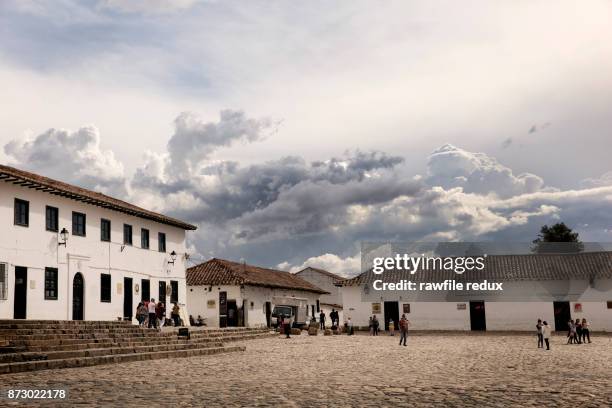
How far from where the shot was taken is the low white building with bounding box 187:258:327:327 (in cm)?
4697

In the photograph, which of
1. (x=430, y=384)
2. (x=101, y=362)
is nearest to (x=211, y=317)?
(x=101, y=362)

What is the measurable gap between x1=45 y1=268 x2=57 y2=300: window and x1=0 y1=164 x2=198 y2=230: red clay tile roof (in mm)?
3124

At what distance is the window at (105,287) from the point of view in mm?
31297

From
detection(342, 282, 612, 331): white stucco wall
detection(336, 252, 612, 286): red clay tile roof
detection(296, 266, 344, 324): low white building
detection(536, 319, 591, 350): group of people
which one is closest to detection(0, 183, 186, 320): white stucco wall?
detection(342, 282, 612, 331): white stucco wall

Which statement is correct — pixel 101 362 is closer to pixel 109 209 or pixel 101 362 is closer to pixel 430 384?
pixel 430 384

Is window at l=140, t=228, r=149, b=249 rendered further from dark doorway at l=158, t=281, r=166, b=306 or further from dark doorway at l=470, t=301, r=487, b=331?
dark doorway at l=470, t=301, r=487, b=331

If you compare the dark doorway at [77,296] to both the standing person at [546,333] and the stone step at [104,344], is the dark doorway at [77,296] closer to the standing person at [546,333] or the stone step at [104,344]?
the stone step at [104,344]

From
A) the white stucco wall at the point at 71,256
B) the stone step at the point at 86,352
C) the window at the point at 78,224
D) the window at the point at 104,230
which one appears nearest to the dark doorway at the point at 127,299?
the white stucco wall at the point at 71,256

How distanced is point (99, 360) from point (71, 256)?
35.5ft

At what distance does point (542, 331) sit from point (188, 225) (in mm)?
19803

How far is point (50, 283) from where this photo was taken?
2781cm

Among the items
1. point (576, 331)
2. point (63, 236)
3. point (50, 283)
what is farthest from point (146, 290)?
point (576, 331)

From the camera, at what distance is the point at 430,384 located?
1391 cm

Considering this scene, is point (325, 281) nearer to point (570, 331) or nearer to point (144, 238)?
point (144, 238)
